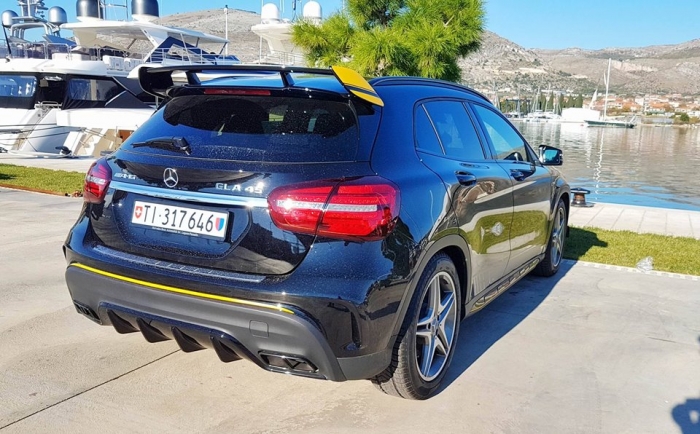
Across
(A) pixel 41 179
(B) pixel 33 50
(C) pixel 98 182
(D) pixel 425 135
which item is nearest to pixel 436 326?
(D) pixel 425 135

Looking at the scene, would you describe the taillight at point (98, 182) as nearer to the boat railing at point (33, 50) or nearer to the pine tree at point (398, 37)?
the pine tree at point (398, 37)

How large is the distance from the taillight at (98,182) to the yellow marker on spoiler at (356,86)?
1.22 m

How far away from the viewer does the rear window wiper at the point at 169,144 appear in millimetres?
2766

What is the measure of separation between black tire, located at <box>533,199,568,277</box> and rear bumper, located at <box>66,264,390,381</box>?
10.5 feet

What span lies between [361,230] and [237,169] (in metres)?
0.59

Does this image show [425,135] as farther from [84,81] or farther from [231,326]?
[84,81]

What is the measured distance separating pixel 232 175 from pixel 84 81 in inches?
1017

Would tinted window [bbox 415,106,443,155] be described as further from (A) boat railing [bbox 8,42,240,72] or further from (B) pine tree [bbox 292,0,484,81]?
(A) boat railing [bbox 8,42,240,72]

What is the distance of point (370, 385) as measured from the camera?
3.24m

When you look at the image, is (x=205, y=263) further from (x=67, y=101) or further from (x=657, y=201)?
(x=67, y=101)

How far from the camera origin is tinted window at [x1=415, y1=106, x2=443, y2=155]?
3.12m

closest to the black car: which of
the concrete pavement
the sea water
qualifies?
the concrete pavement

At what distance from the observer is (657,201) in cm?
1714

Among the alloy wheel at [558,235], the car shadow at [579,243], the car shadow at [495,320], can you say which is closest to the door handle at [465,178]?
the car shadow at [495,320]
